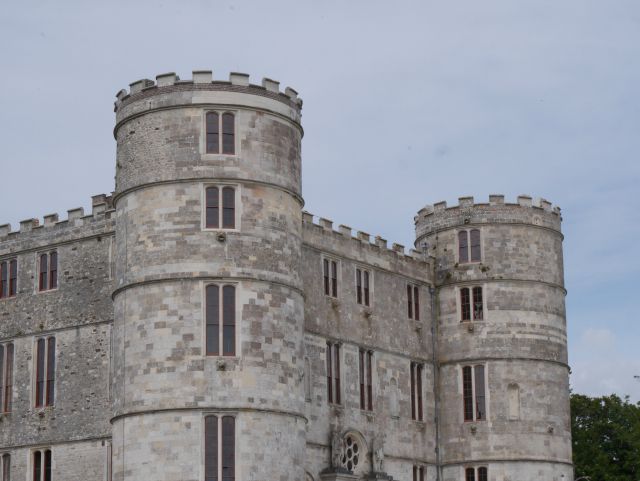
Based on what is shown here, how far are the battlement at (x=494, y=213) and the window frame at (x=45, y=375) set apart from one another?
20.3 m

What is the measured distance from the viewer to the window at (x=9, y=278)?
200 ft

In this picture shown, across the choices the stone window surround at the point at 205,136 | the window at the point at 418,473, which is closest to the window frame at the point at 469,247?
the window at the point at 418,473

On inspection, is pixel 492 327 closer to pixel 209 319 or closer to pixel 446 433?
pixel 446 433

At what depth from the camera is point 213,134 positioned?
172ft

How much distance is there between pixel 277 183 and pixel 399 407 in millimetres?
15720

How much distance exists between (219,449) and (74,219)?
14546mm

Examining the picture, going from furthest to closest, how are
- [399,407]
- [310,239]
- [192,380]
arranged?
[399,407], [310,239], [192,380]

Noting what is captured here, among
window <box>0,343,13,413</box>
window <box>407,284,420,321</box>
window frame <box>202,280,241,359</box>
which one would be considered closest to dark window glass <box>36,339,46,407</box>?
window <box>0,343,13,413</box>

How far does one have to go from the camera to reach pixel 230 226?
51750 millimetres

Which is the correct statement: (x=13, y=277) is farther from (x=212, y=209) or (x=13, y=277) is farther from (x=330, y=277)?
(x=330, y=277)

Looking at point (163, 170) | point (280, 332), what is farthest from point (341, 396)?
point (163, 170)

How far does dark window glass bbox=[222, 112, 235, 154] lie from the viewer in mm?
52438

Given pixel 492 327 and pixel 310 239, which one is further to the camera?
pixel 492 327

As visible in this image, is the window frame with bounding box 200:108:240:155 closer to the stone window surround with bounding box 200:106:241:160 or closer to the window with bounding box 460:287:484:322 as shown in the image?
the stone window surround with bounding box 200:106:241:160
